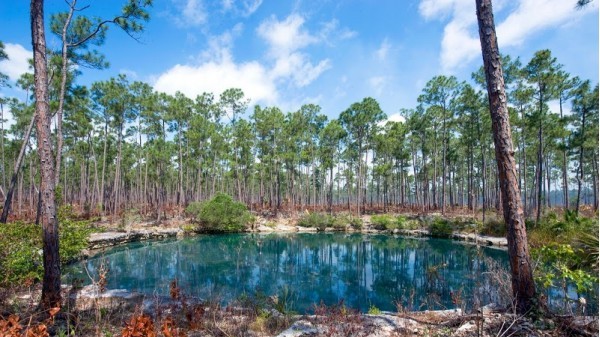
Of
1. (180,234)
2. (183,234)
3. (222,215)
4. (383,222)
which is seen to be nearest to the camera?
(180,234)

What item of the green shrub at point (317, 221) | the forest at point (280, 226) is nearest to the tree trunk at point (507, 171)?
the forest at point (280, 226)

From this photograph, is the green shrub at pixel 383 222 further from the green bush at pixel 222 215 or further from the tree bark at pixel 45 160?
the tree bark at pixel 45 160

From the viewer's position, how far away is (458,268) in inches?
450

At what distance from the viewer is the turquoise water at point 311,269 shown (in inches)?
325

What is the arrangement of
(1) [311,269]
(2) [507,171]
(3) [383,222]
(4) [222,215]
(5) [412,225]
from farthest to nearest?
(3) [383,222] < (5) [412,225] < (4) [222,215] < (1) [311,269] < (2) [507,171]

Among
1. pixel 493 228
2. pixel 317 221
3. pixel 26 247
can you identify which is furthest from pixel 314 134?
pixel 26 247

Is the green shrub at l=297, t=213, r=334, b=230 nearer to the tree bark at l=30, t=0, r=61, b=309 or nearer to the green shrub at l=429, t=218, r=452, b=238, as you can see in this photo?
the green shrub at l=429, t=218, r=452, b=238

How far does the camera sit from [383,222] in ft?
72.1

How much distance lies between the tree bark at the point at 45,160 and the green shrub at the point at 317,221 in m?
19.2

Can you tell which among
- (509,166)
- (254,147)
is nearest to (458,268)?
(509,166)

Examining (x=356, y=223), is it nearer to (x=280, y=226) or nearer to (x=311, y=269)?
(x=280, y=226)

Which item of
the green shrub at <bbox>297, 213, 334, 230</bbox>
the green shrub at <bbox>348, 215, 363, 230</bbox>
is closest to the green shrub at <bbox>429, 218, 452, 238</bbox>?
the green shrub at <bbox>348, 215, 363, 230</bbox>

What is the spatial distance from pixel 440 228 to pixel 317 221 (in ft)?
28.8

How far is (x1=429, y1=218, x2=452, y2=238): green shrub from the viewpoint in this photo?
18.3m
